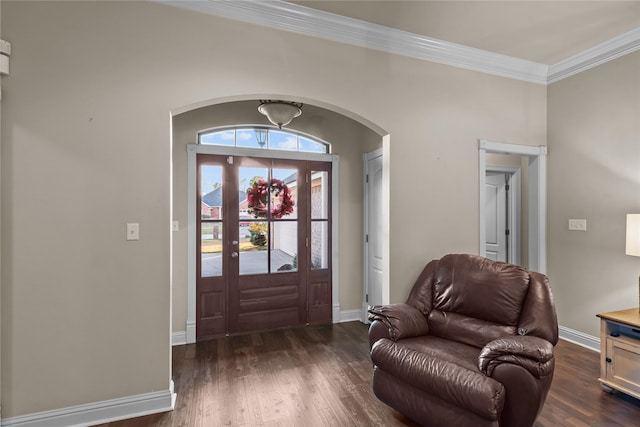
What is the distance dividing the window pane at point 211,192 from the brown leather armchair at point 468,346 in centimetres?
214

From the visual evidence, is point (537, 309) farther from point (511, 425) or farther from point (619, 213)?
point (619, 213)

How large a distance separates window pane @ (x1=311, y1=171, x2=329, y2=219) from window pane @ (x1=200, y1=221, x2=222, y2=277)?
1151mm

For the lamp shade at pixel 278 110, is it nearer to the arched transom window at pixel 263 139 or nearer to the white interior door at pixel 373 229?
the arched transom window at pixel 263 139

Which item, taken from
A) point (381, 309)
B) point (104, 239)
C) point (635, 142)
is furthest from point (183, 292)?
point (635, 142)

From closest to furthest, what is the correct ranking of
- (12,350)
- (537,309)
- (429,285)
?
(12,350), (537,309), (429,285)

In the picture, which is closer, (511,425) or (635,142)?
(511,425)

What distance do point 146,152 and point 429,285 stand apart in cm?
240

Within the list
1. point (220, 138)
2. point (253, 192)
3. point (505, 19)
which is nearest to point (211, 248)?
point (253, 192)

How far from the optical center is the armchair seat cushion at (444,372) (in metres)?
1.71

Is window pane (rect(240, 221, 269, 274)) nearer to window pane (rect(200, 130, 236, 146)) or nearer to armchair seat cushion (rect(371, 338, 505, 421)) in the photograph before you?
window pane (rect(200, 130, 236, 146))

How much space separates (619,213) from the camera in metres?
3.00

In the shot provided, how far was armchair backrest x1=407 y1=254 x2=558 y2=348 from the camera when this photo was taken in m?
2.19

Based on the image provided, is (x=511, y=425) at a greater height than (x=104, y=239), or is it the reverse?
(x=104, y=239)

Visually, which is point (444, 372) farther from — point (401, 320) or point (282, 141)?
point (282, 141)
